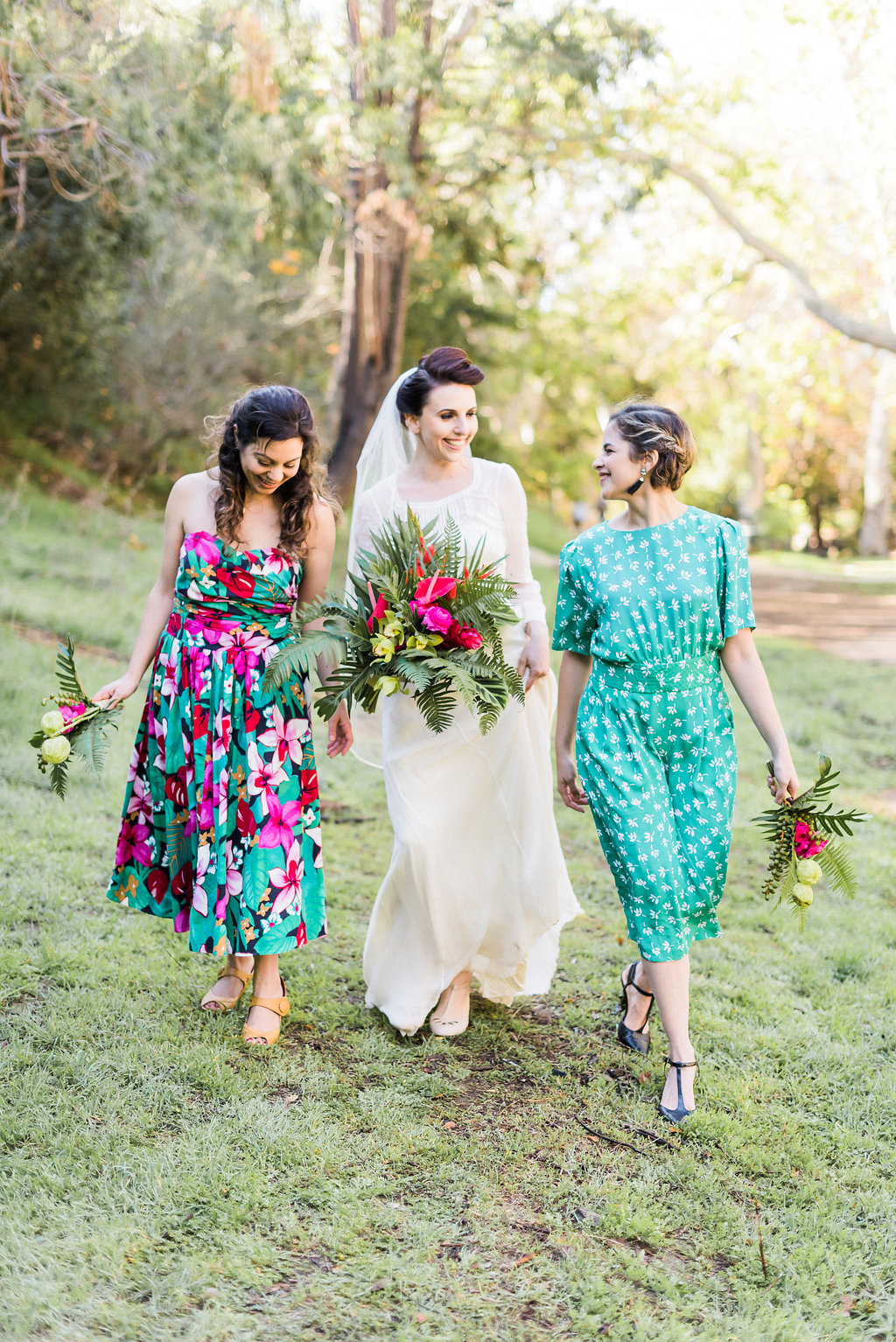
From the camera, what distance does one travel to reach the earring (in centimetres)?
348

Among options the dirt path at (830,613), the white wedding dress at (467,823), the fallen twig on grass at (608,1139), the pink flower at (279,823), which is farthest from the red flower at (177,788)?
the dirt path at (830,613)

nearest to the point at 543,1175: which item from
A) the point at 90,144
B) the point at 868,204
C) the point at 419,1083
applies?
the point at 419,1083

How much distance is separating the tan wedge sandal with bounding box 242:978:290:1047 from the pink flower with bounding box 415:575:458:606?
4.84 ft

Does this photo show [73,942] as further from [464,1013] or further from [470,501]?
[470,501]

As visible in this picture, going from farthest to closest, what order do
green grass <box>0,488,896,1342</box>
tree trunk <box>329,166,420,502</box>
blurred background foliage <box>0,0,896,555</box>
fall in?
tree trunk <box>329,166,420,502</box>, blurred background foliage <box>0,0,896,555</box>, green grass <box>0,488,896,1342</box>

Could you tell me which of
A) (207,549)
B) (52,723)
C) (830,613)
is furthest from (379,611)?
(830,613)

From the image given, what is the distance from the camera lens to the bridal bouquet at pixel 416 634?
3.40 metres

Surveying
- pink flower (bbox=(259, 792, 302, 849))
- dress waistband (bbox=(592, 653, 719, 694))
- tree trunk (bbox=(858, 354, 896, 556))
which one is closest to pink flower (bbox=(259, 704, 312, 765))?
pink flower (bbox=(259, 792, 302, 849))

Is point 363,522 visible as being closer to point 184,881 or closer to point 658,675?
point 658,675

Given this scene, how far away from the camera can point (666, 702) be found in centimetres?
350

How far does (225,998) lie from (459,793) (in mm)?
1139

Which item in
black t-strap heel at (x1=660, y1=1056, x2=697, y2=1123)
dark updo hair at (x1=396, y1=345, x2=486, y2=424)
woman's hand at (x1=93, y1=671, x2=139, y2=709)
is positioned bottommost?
black t-strap heel at (x1=660, y1=1056, x2=697, y2=1123)

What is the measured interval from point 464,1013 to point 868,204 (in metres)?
14.6

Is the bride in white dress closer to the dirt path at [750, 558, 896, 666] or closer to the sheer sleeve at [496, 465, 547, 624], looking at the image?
the sheer sleeve at [496, 465, 547, 624]
